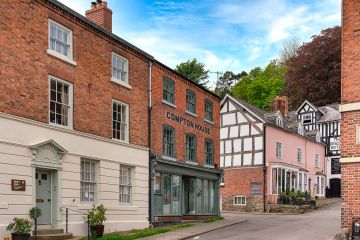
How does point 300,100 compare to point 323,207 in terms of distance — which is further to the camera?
point 300,100

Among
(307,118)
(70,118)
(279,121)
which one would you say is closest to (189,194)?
(70,118)

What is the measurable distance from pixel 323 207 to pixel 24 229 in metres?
31.5

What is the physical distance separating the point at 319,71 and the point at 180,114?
4037 cm

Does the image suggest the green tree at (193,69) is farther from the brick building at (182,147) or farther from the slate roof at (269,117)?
the brick building at (182,147)

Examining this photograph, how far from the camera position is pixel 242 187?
39.9 metres

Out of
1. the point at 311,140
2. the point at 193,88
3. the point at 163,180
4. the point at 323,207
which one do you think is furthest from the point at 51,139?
the point at 311,140

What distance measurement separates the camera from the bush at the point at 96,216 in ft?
60.1

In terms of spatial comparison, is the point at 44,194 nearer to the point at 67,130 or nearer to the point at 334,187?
the point at 67,130

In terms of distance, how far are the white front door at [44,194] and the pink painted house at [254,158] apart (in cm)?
2403

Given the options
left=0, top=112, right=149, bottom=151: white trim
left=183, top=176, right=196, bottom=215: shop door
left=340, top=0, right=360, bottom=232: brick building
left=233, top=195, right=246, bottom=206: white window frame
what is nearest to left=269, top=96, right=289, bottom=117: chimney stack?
left=233, top=195, right=246, bottom=206: white window frame

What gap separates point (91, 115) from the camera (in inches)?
762

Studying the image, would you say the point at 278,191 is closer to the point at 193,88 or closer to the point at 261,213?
the point at 261,213

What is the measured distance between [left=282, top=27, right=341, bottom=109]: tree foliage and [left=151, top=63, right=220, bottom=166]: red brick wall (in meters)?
34.5

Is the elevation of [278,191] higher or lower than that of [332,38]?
lower
